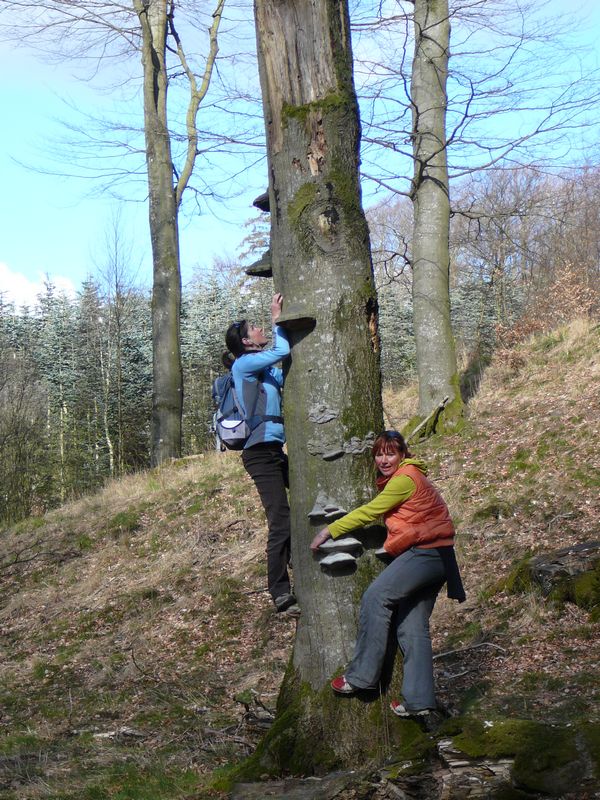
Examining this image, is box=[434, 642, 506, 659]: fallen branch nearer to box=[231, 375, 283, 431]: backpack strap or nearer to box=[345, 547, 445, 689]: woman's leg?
box=[345, 547, 445, 689]: woman's leg

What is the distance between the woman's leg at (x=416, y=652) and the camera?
4.08 meters

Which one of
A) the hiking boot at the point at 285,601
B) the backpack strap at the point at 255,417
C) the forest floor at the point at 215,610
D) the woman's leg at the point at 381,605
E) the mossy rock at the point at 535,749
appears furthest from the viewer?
the backpack strap at the point at 255,417

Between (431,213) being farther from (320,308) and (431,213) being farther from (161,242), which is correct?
(320,308)

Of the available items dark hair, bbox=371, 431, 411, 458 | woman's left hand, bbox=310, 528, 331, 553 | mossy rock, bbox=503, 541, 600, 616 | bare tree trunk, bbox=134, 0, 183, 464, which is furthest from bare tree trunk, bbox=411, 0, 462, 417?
woman's left hand, bbox=310, 528, 331, 553

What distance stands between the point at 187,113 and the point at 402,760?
16.6 meters

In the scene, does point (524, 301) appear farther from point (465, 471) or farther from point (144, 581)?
point (144, 581)

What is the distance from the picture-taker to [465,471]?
9.86 metres

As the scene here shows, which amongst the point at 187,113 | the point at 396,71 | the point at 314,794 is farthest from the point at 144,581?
the point at 187,113

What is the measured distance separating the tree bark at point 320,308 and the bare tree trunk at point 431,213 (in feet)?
24.4

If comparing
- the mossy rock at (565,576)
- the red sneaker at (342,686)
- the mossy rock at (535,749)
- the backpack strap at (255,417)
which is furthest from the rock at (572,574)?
the red sneaker at (342,686)

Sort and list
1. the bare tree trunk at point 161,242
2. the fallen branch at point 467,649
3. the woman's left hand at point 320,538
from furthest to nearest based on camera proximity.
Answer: the bare tree trunk at point 161,242, the fallen branch at point 467,649, the woman's left hand at point 320,538

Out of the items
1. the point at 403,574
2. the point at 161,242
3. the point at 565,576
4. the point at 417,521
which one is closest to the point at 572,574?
the point at 565,576

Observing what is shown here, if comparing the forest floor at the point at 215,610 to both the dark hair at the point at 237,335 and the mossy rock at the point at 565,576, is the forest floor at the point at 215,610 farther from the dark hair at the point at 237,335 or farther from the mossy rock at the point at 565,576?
the dark hair at the point at 237,335

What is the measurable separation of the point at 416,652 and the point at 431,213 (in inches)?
348
